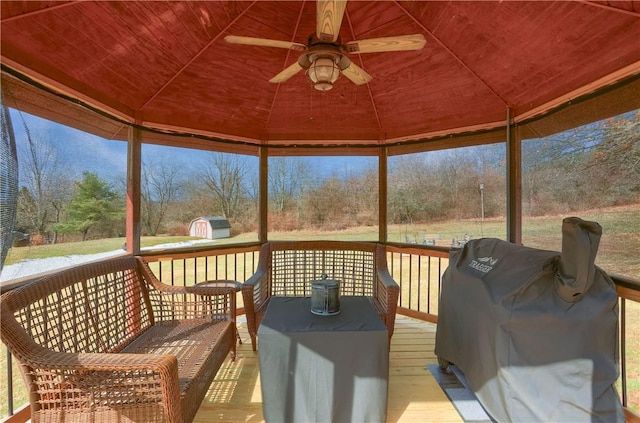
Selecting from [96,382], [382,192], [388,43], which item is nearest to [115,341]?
[96,382]

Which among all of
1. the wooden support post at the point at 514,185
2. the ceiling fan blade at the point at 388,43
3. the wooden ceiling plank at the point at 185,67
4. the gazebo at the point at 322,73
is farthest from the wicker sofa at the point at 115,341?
the wooden support post at the point at 514,185

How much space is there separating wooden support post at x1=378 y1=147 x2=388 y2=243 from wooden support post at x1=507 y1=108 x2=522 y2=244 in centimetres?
147

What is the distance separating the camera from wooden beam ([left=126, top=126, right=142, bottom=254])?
11.0 ft

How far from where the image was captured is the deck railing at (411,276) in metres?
2.16

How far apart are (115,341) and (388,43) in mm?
2834

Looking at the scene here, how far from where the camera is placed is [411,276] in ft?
15.4

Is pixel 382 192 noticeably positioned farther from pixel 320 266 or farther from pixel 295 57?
pixel 295 57

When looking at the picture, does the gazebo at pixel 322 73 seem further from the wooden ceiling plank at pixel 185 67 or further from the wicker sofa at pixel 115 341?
the wicker sofa at pixel 115 341

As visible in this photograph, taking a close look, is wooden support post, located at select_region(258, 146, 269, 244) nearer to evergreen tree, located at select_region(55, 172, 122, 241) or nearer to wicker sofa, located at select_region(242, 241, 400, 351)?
wicker sofa, located at select_region(242, 241, 400, 351)

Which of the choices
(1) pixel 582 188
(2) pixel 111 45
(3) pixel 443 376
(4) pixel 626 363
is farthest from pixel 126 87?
(4) pixel 626 363

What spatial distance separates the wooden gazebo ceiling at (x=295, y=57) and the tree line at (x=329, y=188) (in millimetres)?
368

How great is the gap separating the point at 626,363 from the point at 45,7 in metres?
4.65

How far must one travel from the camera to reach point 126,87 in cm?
300

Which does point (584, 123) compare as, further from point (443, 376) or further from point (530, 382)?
point (443, 376)
